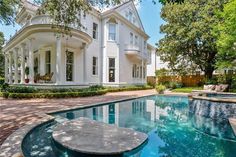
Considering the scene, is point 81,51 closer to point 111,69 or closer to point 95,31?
point 95,31

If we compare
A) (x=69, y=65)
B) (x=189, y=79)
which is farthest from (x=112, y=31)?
(x=189, y=79)

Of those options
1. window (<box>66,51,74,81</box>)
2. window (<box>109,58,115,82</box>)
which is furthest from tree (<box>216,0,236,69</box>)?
window (<box>66,51,74,81</box>)

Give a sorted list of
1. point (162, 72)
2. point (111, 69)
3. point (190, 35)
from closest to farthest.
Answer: point (111, 69) < point (190, 35) < point (162, 72)

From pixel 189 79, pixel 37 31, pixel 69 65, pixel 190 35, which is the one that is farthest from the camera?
pixel 189 79

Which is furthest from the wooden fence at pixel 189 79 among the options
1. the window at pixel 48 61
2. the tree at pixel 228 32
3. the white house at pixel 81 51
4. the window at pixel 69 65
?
the window at pixel 48 61

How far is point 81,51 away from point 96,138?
14136 millimetres

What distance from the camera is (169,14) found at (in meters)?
27.0

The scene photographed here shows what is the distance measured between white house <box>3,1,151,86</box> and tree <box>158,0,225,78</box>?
4045 millimetres

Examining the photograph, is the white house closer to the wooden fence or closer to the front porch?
the front porch

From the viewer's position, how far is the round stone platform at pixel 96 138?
5105 millimetres

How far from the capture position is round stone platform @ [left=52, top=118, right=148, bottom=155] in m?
5.11

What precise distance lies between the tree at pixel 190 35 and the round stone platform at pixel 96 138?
2036 cm

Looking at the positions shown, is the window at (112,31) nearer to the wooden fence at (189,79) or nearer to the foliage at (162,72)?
the foliage at (162,72)

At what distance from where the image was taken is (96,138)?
5906 millimetres
